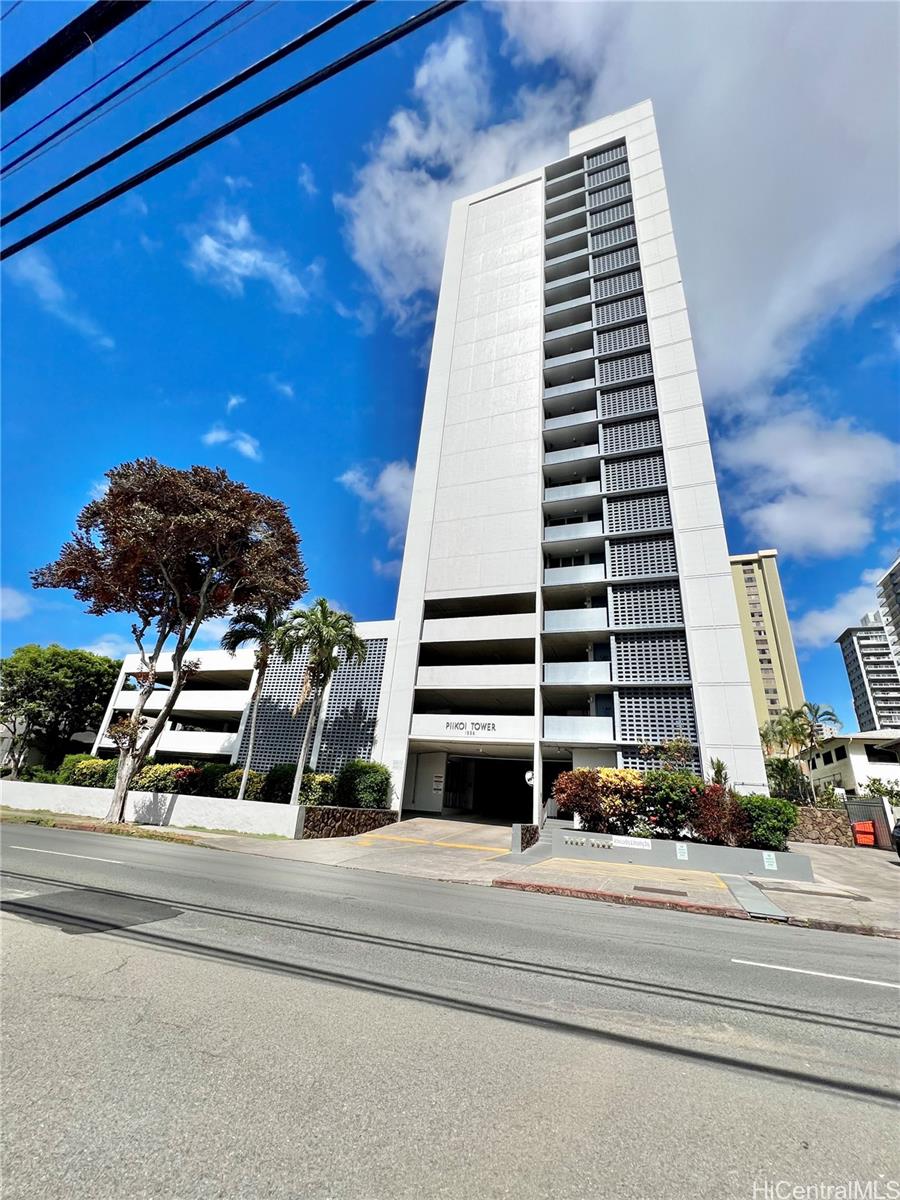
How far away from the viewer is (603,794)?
20047mm

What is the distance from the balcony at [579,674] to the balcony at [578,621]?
73.4 inches

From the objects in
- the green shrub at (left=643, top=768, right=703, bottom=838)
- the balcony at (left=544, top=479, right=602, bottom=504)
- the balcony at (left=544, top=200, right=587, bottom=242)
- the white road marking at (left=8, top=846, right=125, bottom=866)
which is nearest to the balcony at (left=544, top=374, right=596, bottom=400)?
the balcony at (left=544, top=479, right=602, bottom=504)

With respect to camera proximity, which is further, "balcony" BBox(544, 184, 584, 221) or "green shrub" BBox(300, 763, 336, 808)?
"balcony" BBox(544, 184, 584, 221)

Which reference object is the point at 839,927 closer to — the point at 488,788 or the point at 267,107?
the point at 267,107

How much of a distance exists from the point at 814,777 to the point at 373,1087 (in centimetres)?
6676

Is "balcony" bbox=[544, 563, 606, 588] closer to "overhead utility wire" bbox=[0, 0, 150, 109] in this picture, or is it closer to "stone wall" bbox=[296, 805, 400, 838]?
"stone wall" bbox=[296, 805, 400, 838]

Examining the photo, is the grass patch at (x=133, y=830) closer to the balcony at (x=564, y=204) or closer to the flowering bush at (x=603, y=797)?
the flowering bush at (x=603, y=797)

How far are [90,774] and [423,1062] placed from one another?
112ft

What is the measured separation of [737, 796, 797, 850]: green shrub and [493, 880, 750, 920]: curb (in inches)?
349

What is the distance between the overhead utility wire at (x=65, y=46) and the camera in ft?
18.2

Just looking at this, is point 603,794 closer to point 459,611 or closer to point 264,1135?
point 459,611

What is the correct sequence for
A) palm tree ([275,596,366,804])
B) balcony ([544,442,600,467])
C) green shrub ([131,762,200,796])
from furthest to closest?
balcony ([544,442,600,467]) < green shrub ([131,762,200,796]) < palm tree ([275,596,366,804])

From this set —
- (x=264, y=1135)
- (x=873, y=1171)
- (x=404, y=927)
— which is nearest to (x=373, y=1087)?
(x=264, y=1135)

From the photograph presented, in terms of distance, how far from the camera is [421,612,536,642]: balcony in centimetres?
2825
